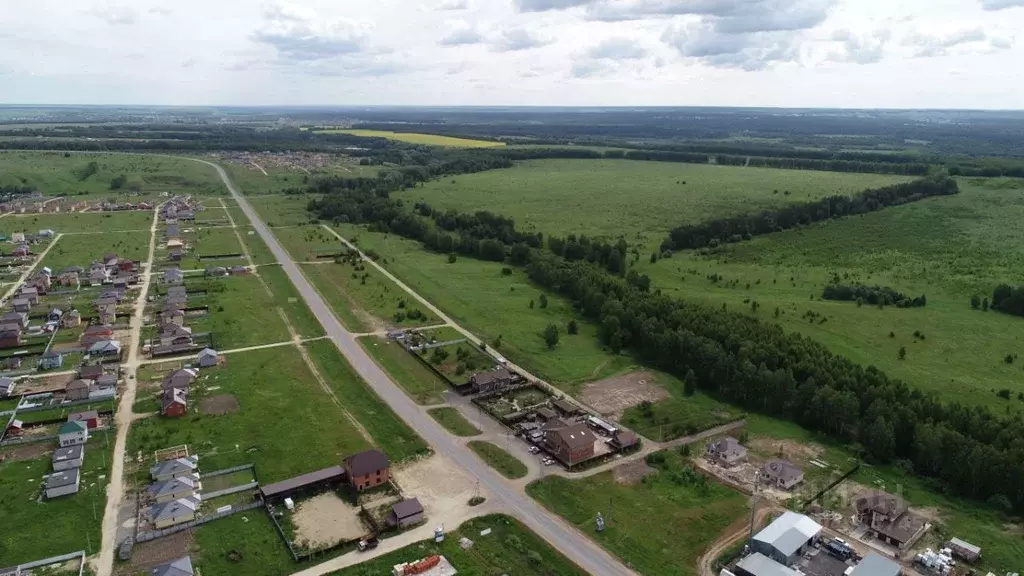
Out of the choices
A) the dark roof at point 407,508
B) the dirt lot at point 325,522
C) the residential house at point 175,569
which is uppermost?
the residential house at point 175,569

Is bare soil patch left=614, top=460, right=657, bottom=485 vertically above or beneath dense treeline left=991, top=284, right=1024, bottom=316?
beneath

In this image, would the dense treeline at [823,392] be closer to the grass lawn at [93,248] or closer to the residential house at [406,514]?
the residential house at [406,514]

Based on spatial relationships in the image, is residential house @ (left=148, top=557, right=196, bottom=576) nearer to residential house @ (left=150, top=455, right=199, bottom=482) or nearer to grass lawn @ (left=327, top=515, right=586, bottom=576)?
grass lawn @ (left=327, top=515, right=586, bottom=576)

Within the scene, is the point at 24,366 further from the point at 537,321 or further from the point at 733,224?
the point at 733,224

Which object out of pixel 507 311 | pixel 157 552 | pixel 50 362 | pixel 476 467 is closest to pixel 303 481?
pixel 157 552

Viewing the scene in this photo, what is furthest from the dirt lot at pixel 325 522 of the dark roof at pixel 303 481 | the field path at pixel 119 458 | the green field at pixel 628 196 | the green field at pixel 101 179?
the green field at pixel 101 179

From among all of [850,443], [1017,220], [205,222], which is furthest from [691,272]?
[205,222]

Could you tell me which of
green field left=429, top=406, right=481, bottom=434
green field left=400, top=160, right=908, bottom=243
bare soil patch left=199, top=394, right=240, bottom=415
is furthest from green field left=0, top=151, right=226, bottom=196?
green field left=429, top=406, right=481, bottom=434
